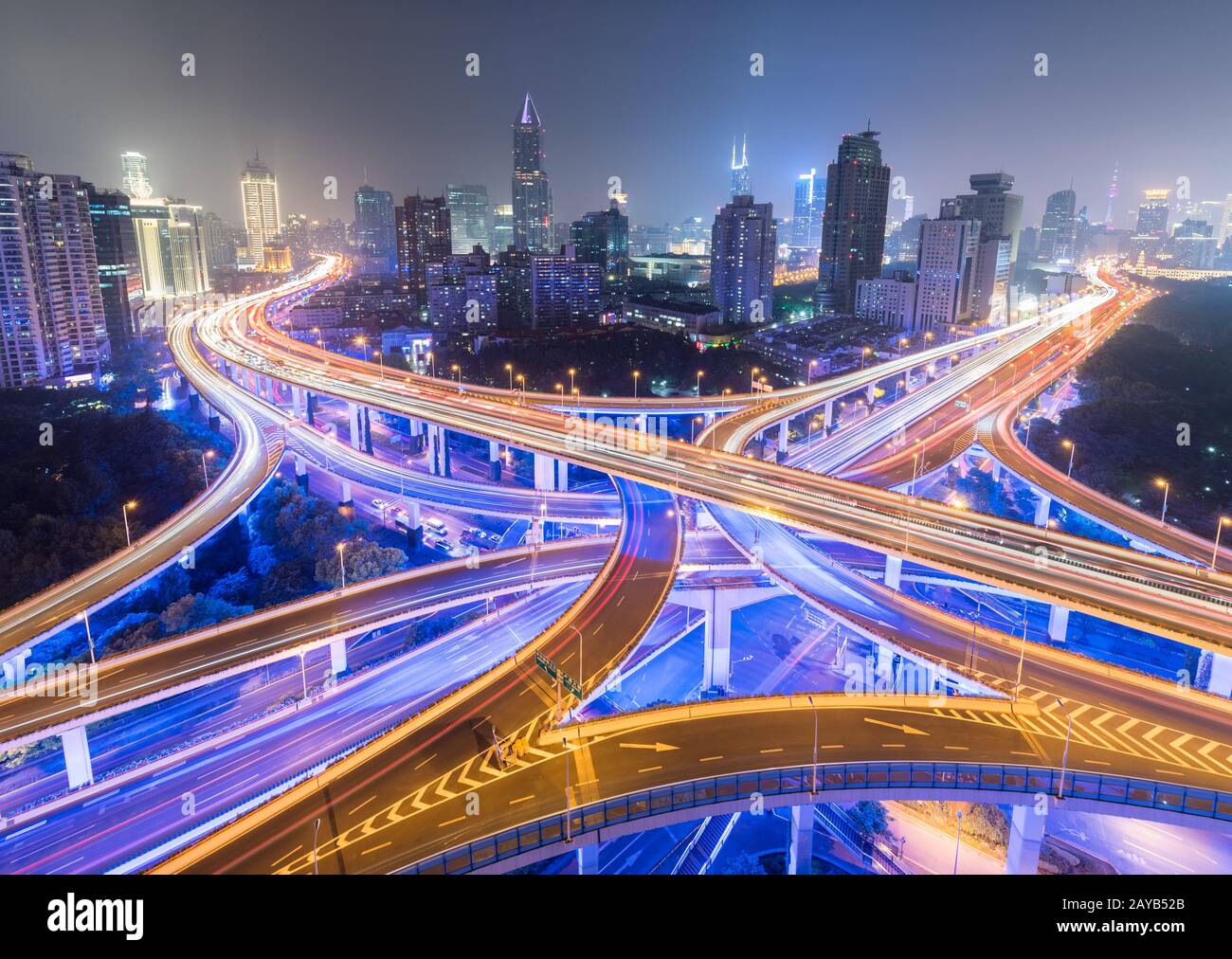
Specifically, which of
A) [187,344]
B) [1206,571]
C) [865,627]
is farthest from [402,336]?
[1206,571]

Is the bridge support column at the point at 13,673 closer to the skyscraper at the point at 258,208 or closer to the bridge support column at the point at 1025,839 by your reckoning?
the bridge support column at the point at 1025,839

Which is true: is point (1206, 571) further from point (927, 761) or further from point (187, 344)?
point (187, 344)

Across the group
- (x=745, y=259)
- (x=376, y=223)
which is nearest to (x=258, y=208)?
(x=376, y=223)

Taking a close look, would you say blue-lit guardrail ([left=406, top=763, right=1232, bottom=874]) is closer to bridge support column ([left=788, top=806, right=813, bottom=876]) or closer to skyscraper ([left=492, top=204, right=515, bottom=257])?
bridge support column ([left=788, top=806, right=813, bottom=876])

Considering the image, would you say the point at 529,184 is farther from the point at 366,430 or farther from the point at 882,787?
the point at 882,787

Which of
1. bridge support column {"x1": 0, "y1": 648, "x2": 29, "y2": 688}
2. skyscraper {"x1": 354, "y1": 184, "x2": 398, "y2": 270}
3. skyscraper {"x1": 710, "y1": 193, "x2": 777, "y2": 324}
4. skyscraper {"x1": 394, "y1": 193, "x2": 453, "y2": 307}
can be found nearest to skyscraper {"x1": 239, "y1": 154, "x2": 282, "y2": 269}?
skyscraper {"x1": 354, "y1": 184, "x2": 398, "y2": 270}

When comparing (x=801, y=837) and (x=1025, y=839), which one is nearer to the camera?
(x=1025, y=839)
